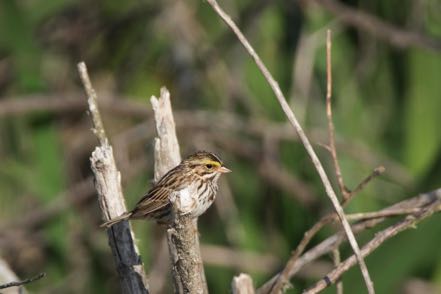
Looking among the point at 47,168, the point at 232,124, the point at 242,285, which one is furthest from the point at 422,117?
the point at 242,285

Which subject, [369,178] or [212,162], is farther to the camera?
[212,162]

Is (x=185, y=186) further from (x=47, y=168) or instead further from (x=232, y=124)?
(x=232, y=124)

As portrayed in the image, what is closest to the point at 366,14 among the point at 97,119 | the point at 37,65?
the point at 37,65

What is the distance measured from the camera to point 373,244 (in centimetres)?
347

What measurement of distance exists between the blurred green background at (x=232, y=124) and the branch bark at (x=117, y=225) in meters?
2.69

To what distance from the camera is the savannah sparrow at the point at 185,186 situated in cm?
395

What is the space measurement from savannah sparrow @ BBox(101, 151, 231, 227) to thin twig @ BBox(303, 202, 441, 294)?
0.60 metres

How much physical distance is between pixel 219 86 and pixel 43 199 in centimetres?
125

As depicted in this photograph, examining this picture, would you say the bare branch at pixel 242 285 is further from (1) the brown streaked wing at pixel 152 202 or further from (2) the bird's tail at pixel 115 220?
(1) the brown streaked wing at pixel 152 202

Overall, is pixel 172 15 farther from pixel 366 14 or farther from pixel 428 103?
pixel 428 103

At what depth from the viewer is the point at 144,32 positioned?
732 cm

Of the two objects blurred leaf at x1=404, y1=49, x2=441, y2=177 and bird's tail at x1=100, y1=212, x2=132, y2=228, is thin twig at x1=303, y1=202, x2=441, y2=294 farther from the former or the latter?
blurred leaf at x1=404, y1=49, x2=441, y2=177

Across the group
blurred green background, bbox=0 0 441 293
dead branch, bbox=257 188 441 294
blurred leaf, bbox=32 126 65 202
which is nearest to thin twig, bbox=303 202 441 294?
dead branch, bbox=257 188 441 294

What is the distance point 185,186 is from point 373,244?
812 mm
